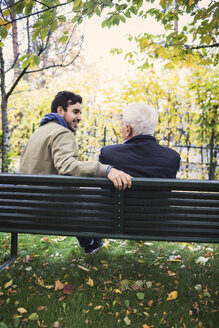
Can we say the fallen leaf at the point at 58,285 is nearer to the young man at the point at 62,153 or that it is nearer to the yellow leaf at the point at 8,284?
the yellow leaf at the point at 8,284

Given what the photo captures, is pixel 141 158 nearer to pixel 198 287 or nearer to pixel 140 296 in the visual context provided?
pixel 140 296

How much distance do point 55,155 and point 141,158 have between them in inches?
26.3

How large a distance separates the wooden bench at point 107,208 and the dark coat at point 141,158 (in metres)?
0.19

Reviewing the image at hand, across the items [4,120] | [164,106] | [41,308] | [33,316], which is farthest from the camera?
[164,106]

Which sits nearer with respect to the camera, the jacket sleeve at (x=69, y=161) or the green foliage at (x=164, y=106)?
the jacket sleeve at (x=69, y=161)

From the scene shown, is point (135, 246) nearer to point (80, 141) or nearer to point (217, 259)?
point (217, 259)

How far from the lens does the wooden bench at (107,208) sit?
7.41 feet

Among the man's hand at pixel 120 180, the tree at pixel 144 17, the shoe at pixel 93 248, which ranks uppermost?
the tree at pixel 144 17

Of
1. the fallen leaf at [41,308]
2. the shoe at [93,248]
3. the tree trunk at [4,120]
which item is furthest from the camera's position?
the tree trunk at [4,120]

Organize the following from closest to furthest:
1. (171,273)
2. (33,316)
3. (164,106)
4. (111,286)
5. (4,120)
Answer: (33,316) < (111,286) < (171,273) < (4,120) < (164,106)

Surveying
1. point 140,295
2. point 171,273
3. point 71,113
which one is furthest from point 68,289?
point 71,113

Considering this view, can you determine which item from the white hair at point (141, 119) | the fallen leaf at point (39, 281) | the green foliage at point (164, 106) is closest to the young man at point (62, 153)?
the white hair at point (141, 119)

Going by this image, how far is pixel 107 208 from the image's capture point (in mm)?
2354

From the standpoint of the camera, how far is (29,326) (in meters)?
2.04
